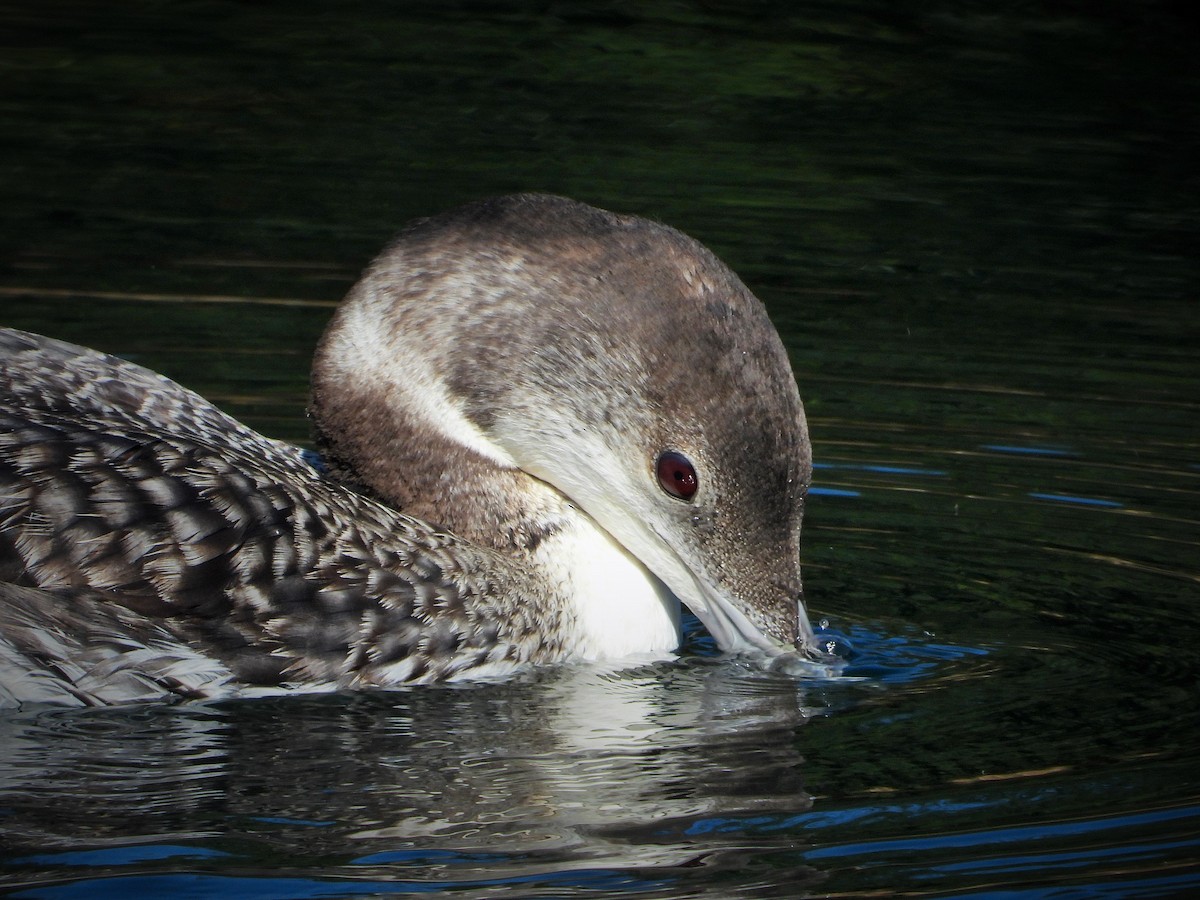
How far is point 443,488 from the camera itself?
5395 mm

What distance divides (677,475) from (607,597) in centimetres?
45

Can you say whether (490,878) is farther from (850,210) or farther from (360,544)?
(850,210)

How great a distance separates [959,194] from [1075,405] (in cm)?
289

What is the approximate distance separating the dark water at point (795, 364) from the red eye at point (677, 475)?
1.44 feet

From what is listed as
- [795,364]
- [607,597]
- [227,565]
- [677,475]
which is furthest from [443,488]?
[795,364]

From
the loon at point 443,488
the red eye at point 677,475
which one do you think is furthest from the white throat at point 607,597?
the red eye at point 677,475

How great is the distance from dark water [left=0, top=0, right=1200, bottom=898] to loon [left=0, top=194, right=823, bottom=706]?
0.50ft

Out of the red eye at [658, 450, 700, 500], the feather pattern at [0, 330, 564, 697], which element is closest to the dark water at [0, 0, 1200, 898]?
the feather pattern at [0, 330, 564, 697]

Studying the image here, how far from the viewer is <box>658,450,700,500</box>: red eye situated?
4.99 metres

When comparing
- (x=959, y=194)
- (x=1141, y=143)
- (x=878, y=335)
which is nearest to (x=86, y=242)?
(x=878, y=335)

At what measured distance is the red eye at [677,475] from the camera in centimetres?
499

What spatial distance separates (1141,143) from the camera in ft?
35.7

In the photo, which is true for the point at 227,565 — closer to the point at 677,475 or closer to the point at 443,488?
the point at 443,488

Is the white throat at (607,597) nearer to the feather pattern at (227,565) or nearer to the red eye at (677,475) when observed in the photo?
the feather pattern at (227,565)
